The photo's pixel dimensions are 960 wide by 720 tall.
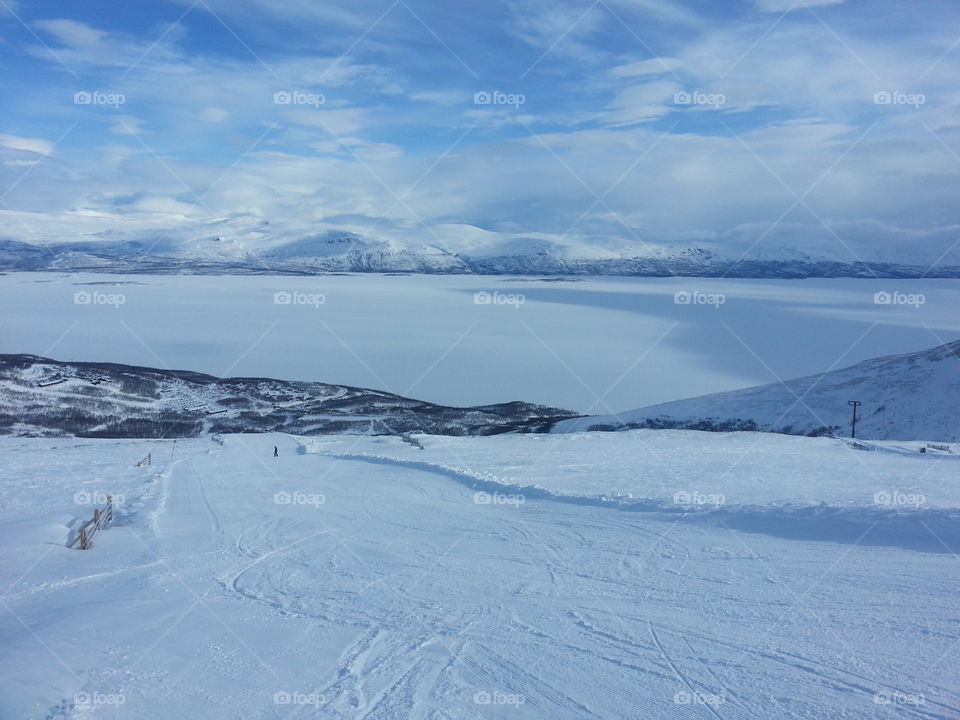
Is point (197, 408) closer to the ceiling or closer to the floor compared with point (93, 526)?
closer to the ceiling

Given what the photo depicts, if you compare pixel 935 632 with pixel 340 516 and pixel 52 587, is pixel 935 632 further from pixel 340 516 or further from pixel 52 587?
pixel 52 587

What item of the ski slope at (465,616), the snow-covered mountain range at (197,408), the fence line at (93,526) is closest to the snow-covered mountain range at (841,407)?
the snow-covered mountain range at (197,408)

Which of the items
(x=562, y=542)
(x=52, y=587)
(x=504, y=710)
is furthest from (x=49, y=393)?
(x=504, y=710)

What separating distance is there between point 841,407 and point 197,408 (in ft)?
154

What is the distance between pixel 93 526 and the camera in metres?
12.1

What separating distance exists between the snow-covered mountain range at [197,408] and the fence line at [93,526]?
28.5 m

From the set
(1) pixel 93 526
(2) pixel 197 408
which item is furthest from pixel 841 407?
(2) pixel 197 408

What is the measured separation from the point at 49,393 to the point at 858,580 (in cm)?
5729

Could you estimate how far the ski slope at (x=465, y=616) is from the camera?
240 inches

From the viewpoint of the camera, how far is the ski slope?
6098 mm

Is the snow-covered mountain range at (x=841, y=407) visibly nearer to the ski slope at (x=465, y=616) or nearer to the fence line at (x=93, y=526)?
the ski slope at (x=465, y=616)

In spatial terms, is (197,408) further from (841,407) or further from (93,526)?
(841,407)

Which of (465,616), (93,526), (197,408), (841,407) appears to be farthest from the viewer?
(197,408)

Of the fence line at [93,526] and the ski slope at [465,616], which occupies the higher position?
the fence line at [93,526]
